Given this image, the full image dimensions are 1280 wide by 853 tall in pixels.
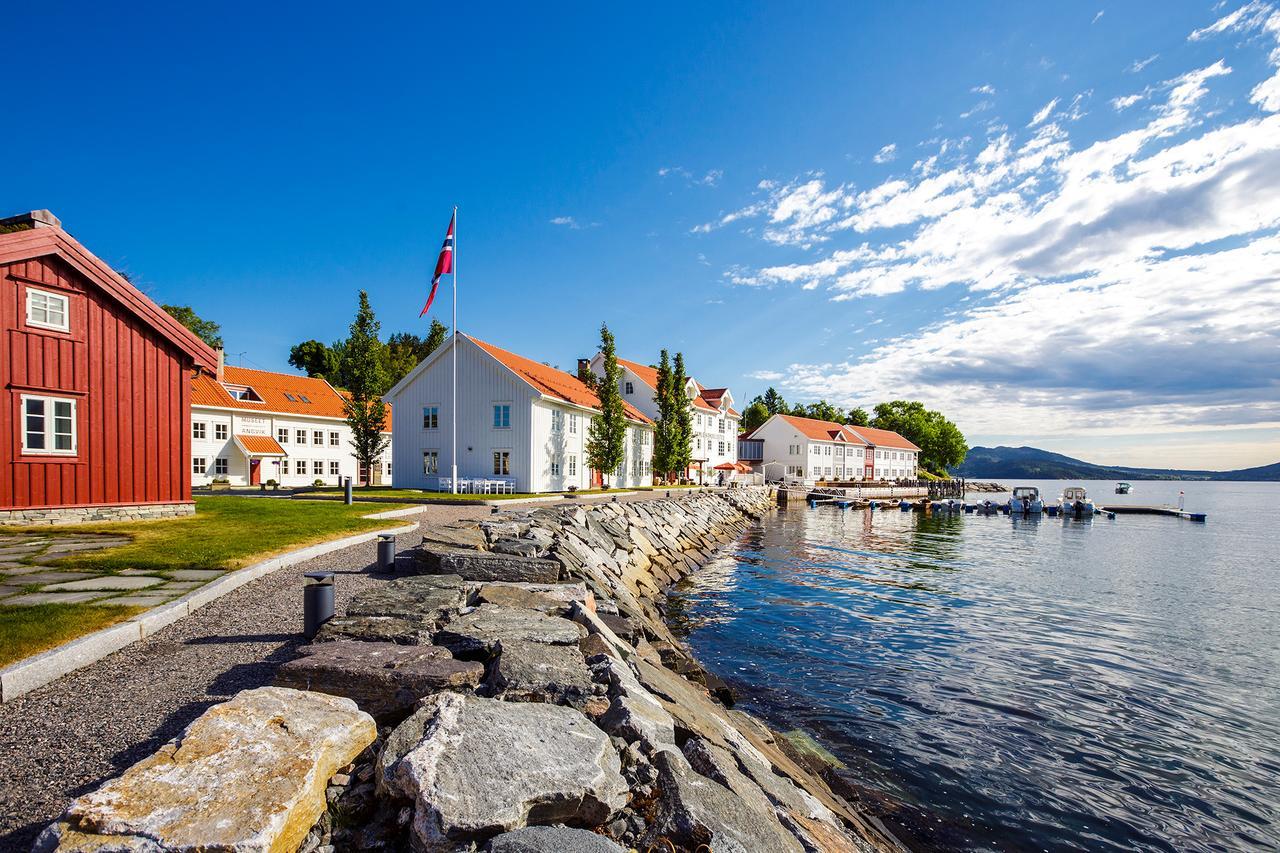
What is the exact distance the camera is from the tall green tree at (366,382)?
32.8m

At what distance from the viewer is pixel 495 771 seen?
3.61 meters

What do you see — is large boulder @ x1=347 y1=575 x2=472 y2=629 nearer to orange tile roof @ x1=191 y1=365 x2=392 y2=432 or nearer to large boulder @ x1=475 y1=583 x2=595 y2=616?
large boulder @ x1=475 y1=583 x2=595 y2=616

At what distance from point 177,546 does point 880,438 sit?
305 ft

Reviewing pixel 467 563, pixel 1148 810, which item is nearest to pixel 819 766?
pixel 1148 810

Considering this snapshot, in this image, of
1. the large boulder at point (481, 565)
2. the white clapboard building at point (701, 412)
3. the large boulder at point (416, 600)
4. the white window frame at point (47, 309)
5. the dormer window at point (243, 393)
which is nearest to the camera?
the large boulder at point (416, 600)

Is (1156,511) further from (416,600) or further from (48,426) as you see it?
(48,426)

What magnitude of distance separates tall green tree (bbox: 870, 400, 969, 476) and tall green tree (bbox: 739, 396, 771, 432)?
30846 mm

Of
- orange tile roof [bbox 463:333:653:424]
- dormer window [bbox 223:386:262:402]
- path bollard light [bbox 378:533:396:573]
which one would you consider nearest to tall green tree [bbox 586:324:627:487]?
orange tile roof [bbox 463:333:653:424]

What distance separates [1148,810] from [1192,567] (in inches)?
1052

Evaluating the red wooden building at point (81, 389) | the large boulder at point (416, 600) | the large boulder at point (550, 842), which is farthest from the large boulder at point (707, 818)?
the red wooden building at point (81, 389)

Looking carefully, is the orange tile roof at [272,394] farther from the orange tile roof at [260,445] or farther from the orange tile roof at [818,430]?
the orange tile roof at [818,430]

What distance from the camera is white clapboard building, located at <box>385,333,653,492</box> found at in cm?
3103

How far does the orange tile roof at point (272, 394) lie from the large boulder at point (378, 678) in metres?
34.4

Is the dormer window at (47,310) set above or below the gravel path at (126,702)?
above
